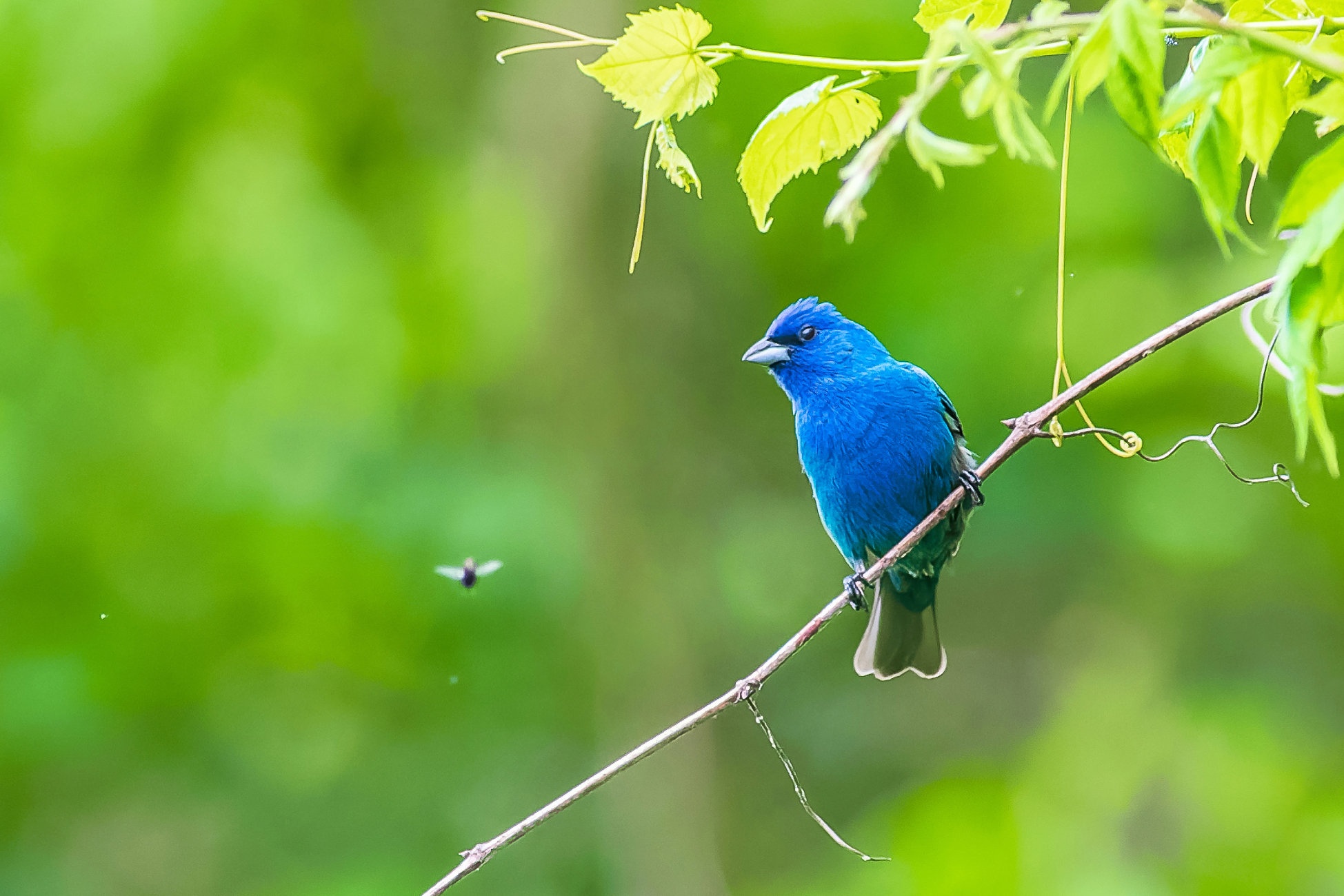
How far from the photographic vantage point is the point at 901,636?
4.52 m

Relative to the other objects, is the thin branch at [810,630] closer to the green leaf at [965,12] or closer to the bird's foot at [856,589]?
the green leaf at [965,12]

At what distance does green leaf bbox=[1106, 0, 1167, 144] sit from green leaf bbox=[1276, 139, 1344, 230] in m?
0.14

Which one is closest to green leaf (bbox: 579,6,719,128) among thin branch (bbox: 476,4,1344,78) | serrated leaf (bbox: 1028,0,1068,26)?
thin branch (bbox: 476,4,1344,78)

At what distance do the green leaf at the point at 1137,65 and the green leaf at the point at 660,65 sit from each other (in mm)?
808

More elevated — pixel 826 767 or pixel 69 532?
pixel 69 532

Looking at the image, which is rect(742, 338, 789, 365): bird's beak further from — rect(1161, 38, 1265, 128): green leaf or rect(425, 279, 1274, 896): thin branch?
rect(1161, 38, 1265, 128): green leaf

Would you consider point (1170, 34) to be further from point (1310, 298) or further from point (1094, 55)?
point (1310, 298)

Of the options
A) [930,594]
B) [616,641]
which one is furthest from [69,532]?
[930,594]

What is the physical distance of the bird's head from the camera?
13.1 ft

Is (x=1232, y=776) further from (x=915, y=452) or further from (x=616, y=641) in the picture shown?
(x=915, y=452)

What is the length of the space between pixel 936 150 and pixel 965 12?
3.26 ft

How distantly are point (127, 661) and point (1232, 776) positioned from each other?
636cm

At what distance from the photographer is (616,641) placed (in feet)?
24.5

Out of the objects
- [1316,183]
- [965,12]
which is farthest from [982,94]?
[965,12]
